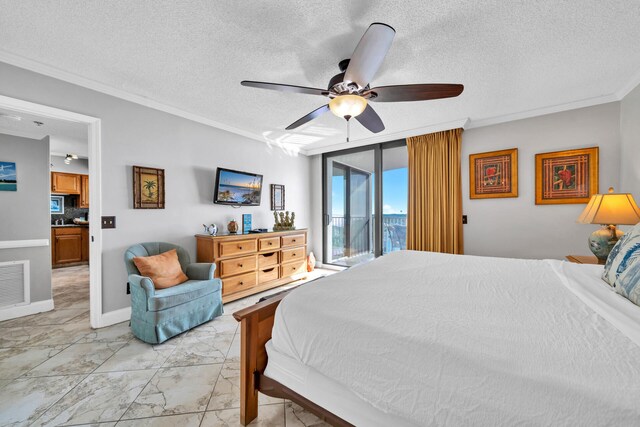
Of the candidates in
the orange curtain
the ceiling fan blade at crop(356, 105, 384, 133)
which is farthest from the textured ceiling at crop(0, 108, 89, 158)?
the orange curtain

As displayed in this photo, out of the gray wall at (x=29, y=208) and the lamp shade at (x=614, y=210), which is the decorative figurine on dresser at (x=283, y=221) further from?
the lamp shade at (x=614, y=210)

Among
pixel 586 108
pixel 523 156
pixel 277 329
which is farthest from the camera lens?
pixel 523 156

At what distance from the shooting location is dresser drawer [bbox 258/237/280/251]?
12.3ft

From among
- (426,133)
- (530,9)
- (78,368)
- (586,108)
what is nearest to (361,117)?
(530,9)

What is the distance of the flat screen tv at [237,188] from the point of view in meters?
3.57

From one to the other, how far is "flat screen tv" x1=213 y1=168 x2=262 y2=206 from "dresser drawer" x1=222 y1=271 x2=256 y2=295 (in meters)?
1.10

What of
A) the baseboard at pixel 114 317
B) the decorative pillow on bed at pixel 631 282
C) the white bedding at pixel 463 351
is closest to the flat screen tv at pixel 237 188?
the baseboard at pixel 114 317

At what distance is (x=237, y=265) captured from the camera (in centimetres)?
338

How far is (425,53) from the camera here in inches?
79.9

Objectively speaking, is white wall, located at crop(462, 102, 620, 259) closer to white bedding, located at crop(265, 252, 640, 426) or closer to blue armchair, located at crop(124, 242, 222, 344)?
white bedding, located at crop(265, 252, 640, 426)

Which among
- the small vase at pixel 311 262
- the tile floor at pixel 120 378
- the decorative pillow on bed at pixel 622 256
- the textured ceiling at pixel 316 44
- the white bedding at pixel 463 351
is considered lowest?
the tile floor at pixel 120 378

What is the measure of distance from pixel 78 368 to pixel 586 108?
18.4 ft

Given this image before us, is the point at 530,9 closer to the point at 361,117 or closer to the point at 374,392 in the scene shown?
the point at 361,117

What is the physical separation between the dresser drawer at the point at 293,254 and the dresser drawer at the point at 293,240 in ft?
0.30
